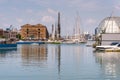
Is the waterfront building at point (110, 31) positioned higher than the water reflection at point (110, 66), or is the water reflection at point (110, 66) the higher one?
the waterfront building at point (110, 31)

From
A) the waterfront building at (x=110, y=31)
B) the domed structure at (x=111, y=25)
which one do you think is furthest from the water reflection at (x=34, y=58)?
the domed structure at (x=111, y=25)

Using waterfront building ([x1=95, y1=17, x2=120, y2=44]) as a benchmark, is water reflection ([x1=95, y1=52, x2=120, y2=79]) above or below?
below

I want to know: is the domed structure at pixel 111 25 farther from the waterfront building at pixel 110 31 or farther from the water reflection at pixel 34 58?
the water reflection at pixel 34 58

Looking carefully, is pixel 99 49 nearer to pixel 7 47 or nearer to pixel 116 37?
pixel 116 37

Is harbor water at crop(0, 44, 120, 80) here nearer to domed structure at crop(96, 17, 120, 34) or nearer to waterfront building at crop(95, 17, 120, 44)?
waterfront building at crop(95, 17, 120, 44)

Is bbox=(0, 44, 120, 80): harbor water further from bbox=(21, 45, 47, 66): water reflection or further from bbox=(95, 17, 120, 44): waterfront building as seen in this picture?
bbox=(95, 17, 120, 44): waterfront building

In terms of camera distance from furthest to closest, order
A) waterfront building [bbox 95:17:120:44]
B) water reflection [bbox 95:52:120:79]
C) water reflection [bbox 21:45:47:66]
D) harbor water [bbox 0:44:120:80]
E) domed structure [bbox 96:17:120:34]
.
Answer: domed structure [bbox 96:17:120:34] < waterfront building [bbox 95:17:120:44] < water reflection [bbox 21:45:47:66] < water reflection [bbox 95:52:120:79] < harbor water [bbox 0:44:120:80]

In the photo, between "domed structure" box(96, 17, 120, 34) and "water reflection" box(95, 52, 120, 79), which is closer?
"water reflection" box(95, 52, 120, 79)

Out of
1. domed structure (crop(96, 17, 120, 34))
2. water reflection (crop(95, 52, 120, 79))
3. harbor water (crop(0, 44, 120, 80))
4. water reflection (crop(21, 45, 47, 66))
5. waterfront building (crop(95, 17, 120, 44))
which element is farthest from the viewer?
domed structure (crop(96, 17, 120, 34))

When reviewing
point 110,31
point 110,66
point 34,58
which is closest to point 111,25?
point 110,31

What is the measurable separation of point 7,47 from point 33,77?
361 feet

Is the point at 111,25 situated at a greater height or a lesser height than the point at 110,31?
greater

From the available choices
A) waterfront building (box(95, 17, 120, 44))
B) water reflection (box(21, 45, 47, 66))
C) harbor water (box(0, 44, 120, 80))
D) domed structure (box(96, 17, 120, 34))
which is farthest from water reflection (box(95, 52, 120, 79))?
domed structure (box(96, 17, 120, 34))

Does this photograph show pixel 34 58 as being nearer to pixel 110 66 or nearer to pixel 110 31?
pixel 110 66
